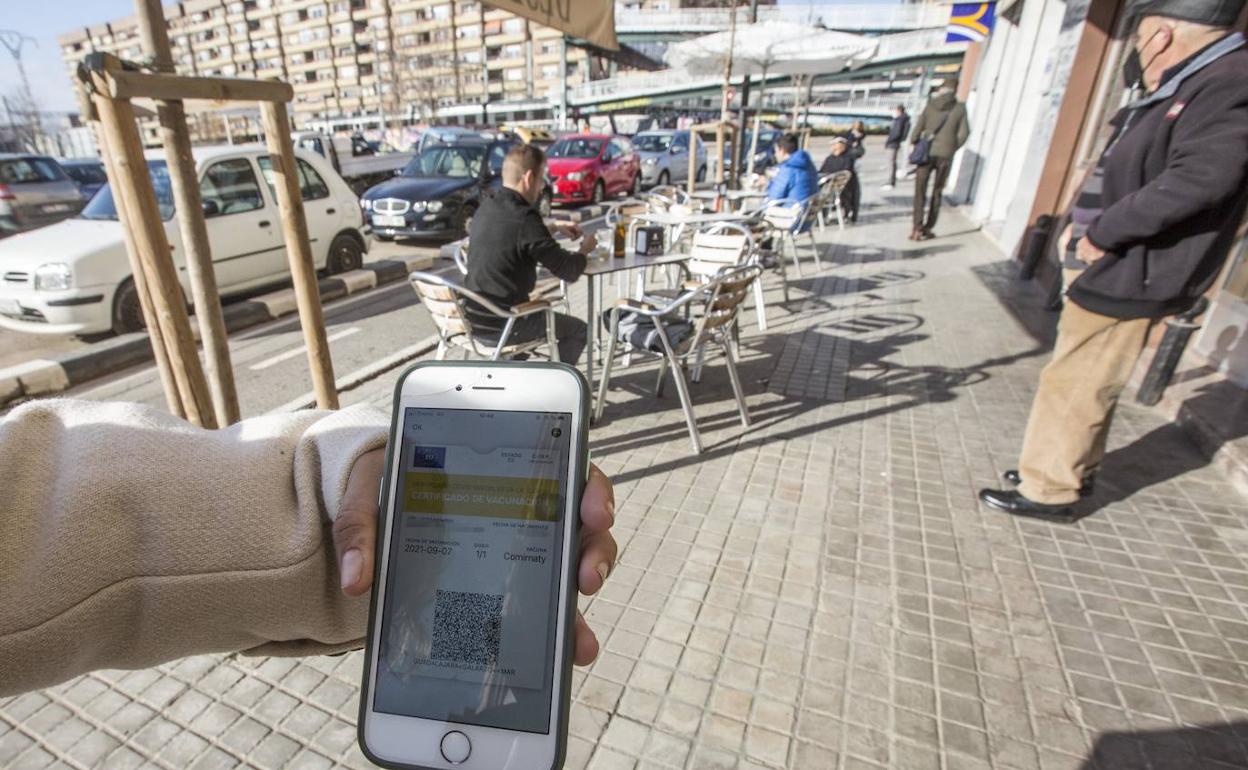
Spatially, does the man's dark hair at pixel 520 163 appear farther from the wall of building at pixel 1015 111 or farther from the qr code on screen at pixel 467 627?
the wall of building at pixel 1015 111

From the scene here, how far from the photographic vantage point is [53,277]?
5.19 m

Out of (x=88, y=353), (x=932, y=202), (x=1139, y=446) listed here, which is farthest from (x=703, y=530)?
(x=932, y=202)

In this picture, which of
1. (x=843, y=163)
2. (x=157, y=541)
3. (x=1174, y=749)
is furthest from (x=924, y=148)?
(x=157, y=541)

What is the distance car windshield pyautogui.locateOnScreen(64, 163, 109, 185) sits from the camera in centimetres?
1283

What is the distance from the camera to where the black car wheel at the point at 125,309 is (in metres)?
5.53

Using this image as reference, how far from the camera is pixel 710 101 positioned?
64.8 metres

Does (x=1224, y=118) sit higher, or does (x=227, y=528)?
(x=1224, y=118)

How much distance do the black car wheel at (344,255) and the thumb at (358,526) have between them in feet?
25.5

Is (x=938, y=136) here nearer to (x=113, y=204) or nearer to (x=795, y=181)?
(x=795, y=181)

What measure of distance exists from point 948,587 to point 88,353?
6.46m

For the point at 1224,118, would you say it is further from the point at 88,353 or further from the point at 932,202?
the point at 932,202

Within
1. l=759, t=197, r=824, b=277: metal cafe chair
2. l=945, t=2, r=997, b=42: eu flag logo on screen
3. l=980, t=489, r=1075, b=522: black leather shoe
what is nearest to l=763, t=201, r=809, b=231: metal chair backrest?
l=759, t=197, r=824, b=277: metal cafe chair

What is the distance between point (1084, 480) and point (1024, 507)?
326 mm

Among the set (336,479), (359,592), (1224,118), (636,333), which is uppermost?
(1224,118)
